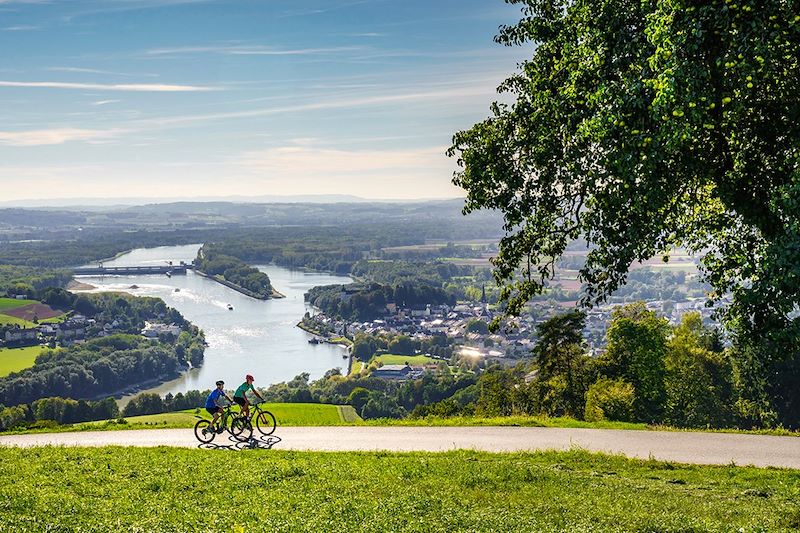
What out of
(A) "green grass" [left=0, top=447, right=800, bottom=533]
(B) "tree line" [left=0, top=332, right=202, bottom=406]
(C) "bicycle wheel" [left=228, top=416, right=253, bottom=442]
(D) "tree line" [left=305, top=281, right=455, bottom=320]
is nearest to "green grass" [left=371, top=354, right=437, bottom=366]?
(B) "tree line" [left=0, top=332, right=202, bottom=406]

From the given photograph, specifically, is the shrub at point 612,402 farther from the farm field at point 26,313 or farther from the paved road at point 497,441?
the farm field at point 26,313

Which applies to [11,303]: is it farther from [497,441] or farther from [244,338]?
[497,441]

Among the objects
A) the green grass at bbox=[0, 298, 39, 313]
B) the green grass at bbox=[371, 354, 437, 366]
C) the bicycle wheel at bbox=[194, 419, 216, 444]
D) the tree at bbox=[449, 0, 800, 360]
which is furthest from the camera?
the green grass at bbox=[0, 298, 39, 313]

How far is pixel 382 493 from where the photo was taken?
12.2 metres

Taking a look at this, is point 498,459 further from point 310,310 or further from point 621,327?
point 310,310

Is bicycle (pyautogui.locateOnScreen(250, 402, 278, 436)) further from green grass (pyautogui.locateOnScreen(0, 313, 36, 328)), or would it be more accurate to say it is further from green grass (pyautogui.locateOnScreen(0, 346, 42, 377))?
green grass (pyautogui.locateOnScreen(0, 313, 36, 328))

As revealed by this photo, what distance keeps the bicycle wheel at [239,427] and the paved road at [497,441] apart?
33 cm

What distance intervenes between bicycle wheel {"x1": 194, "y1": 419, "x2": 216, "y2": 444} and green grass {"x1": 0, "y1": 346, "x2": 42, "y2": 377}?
82.0 m

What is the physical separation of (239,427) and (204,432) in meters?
1.09

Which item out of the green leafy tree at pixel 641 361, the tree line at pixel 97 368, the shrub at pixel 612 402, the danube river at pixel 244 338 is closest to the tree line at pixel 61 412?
the danube river at pixel 244 338

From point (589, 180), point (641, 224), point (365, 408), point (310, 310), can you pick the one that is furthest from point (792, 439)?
point (310, 310)

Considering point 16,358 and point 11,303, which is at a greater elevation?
Result: point 11,303

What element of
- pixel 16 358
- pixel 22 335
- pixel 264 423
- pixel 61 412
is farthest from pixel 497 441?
pixel 22 335

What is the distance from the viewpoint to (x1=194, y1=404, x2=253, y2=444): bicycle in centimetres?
1953
